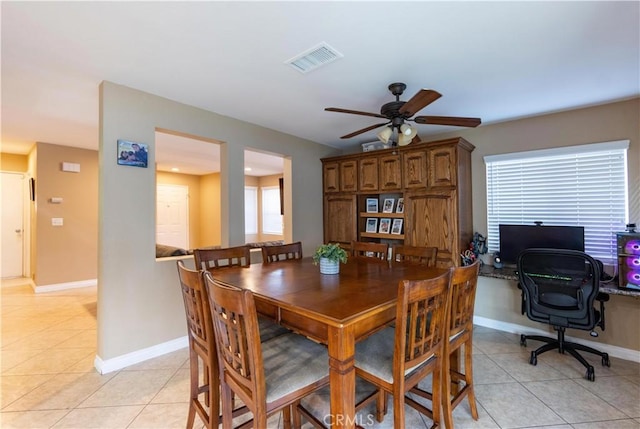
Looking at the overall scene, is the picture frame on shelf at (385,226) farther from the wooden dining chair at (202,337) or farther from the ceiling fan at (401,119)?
the wooden dining chair at (202,337)

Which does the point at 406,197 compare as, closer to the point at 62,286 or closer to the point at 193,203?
the point at 62,286

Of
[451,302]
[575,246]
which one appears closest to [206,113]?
[451,302]

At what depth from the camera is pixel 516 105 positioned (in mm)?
2965

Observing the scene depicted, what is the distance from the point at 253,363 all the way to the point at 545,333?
11.3 feet

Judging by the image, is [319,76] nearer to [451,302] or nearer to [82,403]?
[451,302]

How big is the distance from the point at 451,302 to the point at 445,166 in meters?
2.14

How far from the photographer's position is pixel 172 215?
24.2 ft

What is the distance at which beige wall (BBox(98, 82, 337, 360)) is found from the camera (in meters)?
2.44

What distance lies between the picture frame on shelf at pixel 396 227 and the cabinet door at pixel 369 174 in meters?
0.53

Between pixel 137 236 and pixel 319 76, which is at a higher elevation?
pixel 319 76

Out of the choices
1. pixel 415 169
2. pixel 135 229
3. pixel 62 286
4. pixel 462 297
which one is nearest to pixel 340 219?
pixel 415 169

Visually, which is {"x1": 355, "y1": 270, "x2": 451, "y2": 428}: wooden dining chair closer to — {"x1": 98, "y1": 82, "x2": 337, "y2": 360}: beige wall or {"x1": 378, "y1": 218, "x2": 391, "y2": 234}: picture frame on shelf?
{"x1": 98, "y1": 82, "x2": 337, "y2": 360}: beige wall

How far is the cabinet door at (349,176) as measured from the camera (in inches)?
167

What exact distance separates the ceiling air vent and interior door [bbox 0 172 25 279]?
6.49 meters
